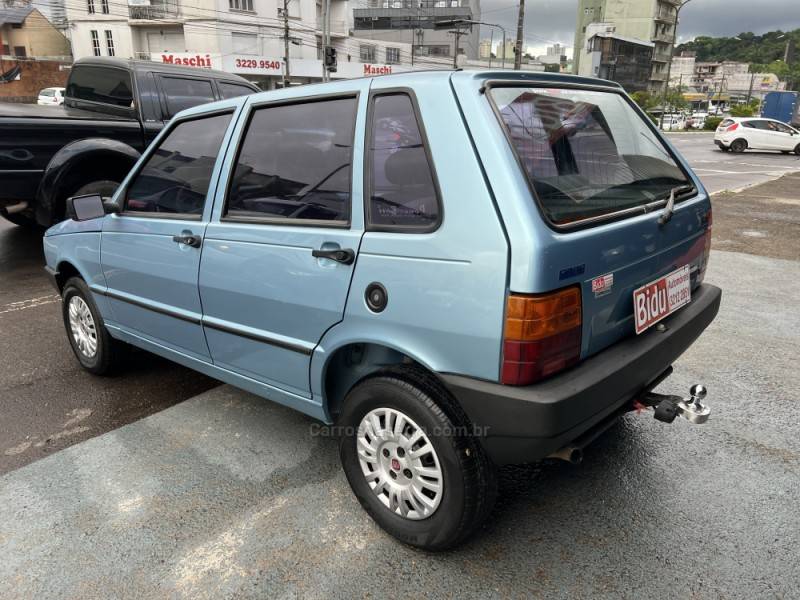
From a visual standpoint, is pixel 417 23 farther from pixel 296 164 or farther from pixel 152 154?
pixel 296 164

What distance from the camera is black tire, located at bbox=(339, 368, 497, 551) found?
6.82ft

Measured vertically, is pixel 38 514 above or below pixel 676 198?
below

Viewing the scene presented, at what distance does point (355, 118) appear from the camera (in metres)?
2.37

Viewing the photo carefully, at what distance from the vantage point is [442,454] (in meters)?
2.10

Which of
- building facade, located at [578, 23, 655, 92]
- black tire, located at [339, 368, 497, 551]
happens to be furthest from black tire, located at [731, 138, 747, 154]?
building facade, located at [578, 23, 655, 92]

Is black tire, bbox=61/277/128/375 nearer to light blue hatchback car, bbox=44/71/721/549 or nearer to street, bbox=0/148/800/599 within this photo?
street, bbox=0/148/800/599

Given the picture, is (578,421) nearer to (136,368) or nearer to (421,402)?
(421,402)

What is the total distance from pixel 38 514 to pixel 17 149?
4.32 m

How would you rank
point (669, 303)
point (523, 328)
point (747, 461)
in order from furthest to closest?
point (747, 461) → point (669, 303) → point (523, 328)

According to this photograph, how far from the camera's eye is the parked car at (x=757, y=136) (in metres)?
24.2

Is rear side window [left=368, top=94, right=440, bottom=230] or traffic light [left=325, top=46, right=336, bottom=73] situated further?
traffic light [left=325, top=46, right=336, bottom=73]

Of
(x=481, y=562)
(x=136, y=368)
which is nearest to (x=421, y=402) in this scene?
(x=481, y=562)

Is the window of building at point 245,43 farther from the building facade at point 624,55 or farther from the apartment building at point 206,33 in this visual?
the building facade at point 624,55

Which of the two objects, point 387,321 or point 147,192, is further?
point 147,192
